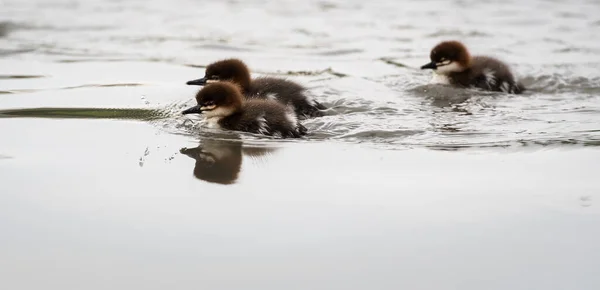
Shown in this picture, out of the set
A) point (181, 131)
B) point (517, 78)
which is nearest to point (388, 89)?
point (517, 78)

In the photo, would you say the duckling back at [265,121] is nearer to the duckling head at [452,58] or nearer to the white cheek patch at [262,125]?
the white cheek patch at [262,125]

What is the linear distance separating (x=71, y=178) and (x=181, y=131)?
1275 millimetres

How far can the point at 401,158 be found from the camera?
4051 mm

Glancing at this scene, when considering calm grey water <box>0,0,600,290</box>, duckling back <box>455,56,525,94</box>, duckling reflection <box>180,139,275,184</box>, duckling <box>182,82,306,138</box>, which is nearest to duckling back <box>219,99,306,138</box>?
duckling <box>182,82,306,138</box>

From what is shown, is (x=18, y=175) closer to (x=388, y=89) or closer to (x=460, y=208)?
(x=460, y=208)

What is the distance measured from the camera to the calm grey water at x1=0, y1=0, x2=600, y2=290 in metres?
2.67

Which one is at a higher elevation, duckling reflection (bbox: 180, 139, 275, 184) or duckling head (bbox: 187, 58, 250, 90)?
duckling head (bbox: 187, 58, 250, 90)

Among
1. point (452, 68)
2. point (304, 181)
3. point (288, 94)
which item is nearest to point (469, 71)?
point (452, 68)

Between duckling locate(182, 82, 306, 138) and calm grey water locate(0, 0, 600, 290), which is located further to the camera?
duckling locate(182, 82, 306, 138)

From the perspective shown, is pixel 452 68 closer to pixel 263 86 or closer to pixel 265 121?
pixel 263 86

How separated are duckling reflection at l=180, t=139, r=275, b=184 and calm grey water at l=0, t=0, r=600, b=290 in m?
0.01

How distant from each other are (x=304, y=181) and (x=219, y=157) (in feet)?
2.04

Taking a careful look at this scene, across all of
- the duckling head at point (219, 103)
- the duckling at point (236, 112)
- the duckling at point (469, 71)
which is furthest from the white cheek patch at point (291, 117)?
the duckling at point (469, 71)

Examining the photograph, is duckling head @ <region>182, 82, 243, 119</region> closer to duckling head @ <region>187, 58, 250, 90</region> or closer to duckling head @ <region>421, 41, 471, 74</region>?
duckling head @ <region>187, 58, 250, 90</region>
